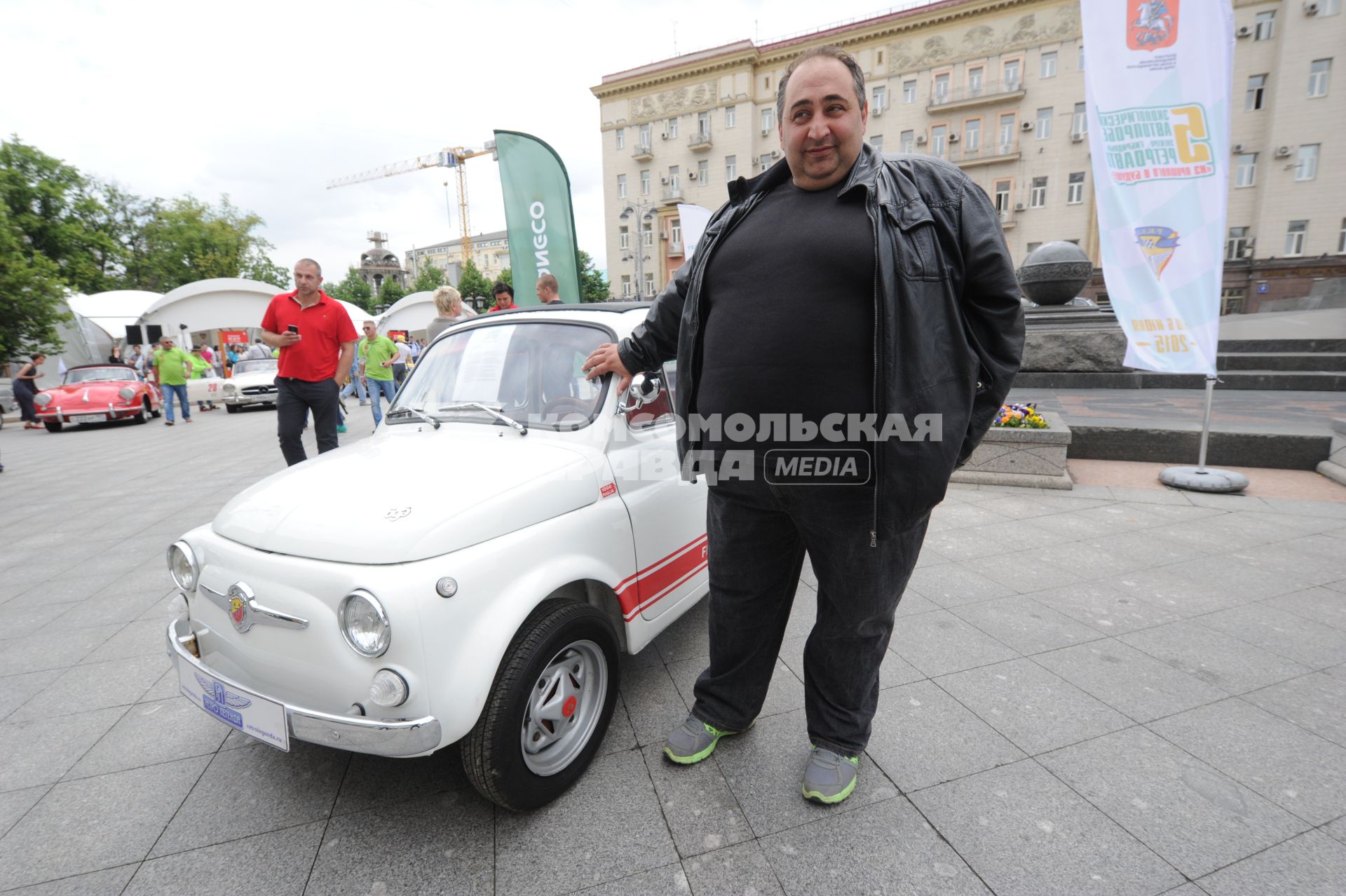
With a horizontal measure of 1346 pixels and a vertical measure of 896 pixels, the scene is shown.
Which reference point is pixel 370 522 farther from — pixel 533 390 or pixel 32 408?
pixel 32 408

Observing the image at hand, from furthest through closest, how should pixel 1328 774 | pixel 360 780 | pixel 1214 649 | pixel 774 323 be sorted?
pixel 1214 649 < pixel 360 780 < pixel 1328 774 < pixel 774 323

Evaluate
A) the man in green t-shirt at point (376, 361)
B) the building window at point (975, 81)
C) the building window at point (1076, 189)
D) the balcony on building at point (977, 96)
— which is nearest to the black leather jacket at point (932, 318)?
the man in green t-shirt at point (376, 361)

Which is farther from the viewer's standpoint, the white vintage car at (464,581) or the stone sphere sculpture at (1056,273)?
the stone sphere sculpture at (1056,273)

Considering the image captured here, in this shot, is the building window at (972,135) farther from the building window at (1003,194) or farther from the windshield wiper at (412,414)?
the windshield wiper at (412,414)

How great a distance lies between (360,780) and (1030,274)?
1246 centimetres

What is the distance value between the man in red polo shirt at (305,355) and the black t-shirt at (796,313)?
161 inches

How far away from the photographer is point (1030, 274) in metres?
11.1

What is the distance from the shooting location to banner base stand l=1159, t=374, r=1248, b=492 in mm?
5141

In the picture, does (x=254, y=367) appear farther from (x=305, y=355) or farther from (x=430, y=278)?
(x=430, y=278)

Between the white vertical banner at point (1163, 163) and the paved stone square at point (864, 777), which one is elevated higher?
the white vertical banner at point (1163, 163)

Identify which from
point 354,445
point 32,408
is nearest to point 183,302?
point 32,408

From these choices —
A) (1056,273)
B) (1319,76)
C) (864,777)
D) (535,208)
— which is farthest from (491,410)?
(1319,76)

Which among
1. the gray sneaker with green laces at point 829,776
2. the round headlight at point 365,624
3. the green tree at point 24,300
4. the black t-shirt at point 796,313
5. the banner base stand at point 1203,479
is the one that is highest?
the green tree at point 24,300

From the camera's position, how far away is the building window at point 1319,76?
2709cm
